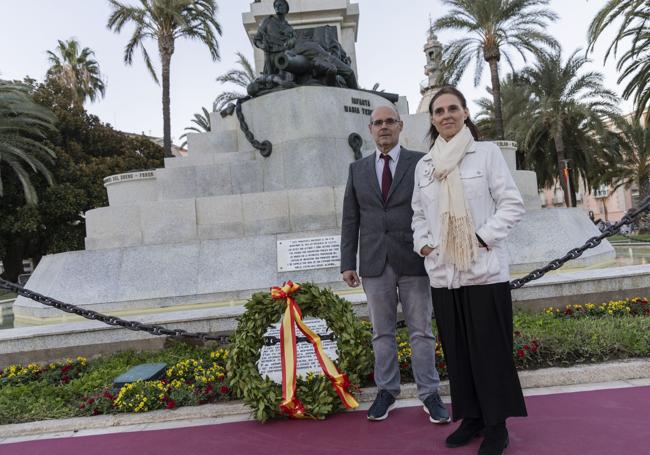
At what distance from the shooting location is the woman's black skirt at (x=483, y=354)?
296cm

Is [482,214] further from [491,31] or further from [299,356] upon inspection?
[491,31]

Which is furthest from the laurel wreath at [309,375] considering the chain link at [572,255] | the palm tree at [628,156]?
the palm tree at [628,156]

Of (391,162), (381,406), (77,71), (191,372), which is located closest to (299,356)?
(381,406)

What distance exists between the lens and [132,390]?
4.14m

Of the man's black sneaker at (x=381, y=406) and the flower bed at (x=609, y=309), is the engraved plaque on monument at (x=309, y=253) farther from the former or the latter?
the man's black sneaker at (x=381, y=406)

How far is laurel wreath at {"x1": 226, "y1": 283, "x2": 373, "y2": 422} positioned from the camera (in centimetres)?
375

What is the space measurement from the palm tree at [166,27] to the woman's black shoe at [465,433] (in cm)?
2596

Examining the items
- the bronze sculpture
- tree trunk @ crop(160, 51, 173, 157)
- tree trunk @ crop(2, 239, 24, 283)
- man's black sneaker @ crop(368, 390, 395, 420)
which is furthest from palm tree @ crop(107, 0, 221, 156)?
man's black sneaker @ crop(368, 390, 395, 420)

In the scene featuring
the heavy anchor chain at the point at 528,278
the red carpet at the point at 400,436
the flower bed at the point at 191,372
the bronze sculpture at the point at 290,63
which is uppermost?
the bronze sculpture at the point at 290,63

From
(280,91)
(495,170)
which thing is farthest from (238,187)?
(495,170)

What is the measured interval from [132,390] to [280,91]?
7176mm

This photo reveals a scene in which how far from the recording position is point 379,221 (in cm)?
364

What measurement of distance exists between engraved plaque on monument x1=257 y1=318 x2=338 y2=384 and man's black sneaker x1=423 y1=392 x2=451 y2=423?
2.53ft

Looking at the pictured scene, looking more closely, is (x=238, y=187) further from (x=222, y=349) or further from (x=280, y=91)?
(x=222, y=349)
